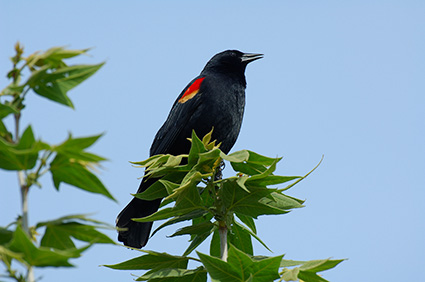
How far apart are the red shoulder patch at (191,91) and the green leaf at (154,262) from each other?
2.62 meters

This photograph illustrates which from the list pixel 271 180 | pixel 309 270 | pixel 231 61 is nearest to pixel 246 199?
pixel 271 180

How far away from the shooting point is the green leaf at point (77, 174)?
1468 mm

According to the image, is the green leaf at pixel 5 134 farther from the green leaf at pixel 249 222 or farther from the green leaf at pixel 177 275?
the green leaf at pixel 249 222

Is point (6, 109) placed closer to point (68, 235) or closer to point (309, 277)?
point (68, 235)

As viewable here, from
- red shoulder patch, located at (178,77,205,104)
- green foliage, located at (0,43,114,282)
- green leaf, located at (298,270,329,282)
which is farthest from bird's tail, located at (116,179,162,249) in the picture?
green foliage, located at (0,43,114,282)

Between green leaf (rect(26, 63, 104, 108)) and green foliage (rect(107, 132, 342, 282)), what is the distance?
76 cm

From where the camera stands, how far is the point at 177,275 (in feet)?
7.51

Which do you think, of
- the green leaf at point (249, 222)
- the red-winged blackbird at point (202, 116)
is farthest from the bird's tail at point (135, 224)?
the green leaf at point (249, 222)

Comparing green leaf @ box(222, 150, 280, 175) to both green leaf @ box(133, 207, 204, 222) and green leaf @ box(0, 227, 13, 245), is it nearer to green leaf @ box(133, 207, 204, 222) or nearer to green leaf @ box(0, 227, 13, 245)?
green leaf @ box(133, 207, 204, 222)

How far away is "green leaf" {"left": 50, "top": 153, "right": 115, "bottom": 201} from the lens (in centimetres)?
147

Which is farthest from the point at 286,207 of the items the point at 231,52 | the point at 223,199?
the point at 231,52

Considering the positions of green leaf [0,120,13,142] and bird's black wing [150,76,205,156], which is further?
bird's black wing [150,76,205,156]

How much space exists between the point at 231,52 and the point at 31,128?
439 cm

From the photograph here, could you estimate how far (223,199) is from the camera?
246cm
